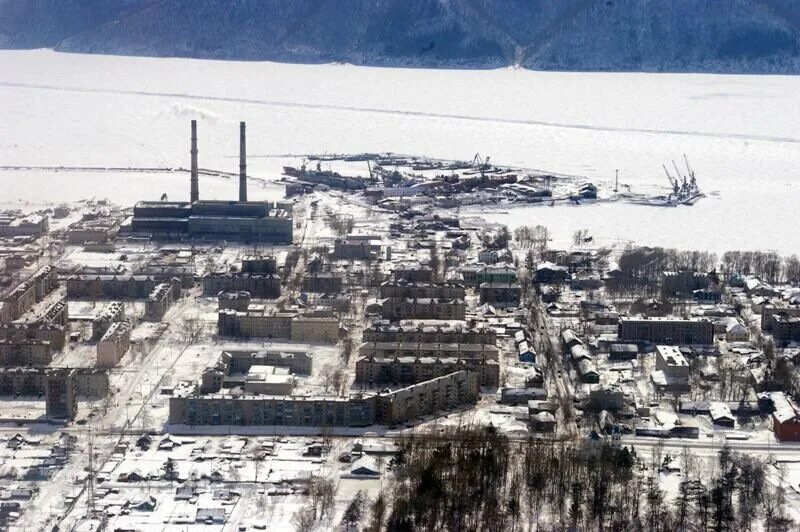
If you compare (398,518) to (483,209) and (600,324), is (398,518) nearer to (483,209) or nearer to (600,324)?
(600,324)

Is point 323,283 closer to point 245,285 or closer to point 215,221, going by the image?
point 245,285

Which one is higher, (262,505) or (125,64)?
(125,64)

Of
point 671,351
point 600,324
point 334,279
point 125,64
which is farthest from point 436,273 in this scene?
point 125,64

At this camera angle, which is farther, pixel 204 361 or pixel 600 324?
pixel 600 324

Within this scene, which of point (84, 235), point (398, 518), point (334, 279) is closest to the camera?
point (398, 518)

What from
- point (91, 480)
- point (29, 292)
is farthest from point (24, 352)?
point (91, 480)

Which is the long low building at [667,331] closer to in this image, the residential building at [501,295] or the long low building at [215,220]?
the residential building at [501,295]

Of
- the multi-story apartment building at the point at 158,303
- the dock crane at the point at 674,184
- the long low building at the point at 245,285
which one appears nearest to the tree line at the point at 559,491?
the multi-story apartment building at the point at 158,303
